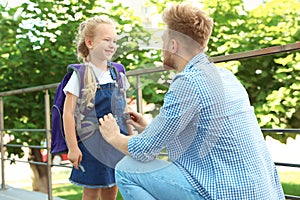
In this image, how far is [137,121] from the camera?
1.56 m

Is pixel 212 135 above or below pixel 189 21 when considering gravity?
below

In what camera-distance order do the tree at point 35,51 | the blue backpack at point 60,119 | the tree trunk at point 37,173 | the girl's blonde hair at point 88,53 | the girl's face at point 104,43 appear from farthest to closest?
the tree trunk at point 37,173, the tree at point 35,51, the blue backpack at point 60,119, the girl's blonde hair at point 88,53, the girl's face at point 104,43

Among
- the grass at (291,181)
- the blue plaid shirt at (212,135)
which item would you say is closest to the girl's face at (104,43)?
the blue plaid shirt at (212,135)

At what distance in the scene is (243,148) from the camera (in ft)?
4.28

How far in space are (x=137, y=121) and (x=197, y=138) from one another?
30cm

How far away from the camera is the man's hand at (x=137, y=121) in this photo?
1531 millimetres

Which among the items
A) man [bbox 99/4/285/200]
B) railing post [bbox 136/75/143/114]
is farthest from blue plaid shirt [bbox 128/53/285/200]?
railing post [bbox 136/75/143/114]

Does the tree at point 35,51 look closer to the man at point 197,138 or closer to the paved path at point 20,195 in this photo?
the paved path at point 20,195

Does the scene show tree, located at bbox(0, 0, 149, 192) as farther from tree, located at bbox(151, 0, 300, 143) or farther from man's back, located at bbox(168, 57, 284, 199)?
man's back, located at bbox(168, 57, 284, 199)

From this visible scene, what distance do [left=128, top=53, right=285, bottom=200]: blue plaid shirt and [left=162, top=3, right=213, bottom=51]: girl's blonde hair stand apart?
0.08 m

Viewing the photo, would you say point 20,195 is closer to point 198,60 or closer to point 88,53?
point 88,53

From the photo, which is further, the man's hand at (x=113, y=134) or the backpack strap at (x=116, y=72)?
the backpack strap at (x=116, y=72)

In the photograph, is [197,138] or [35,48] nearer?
[197,138]

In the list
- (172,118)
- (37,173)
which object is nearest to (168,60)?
(172,118)
